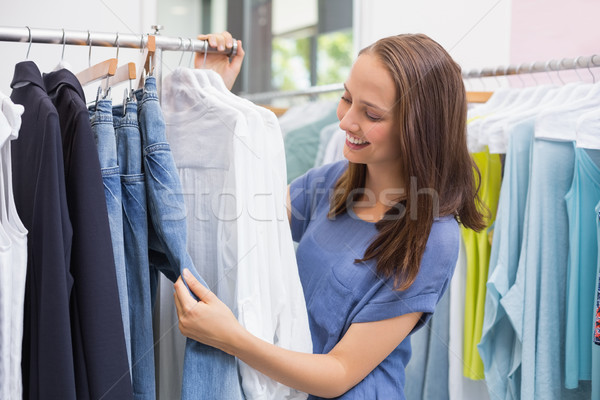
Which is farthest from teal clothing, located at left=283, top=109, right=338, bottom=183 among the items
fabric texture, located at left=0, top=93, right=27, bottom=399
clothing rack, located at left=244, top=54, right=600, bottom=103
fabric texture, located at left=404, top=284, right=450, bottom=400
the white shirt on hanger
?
fabric texture, located at left=0, top=93, right=27, bottom=399

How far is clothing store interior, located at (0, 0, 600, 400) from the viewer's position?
677 millimetres

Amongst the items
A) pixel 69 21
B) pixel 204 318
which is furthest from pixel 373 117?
pixel 69 21

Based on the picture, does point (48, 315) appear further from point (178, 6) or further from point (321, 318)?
point (178, 6)

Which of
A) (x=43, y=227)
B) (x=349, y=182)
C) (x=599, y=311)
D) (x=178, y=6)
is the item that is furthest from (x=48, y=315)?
(x=178, y=6)

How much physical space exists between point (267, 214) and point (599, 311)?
62 centimetres

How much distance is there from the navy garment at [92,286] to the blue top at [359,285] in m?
0.37

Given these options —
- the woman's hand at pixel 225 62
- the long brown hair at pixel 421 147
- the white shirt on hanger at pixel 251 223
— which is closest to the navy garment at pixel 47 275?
the white shirt on hanger at pixel 251 223

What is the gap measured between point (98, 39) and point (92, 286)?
0.41m

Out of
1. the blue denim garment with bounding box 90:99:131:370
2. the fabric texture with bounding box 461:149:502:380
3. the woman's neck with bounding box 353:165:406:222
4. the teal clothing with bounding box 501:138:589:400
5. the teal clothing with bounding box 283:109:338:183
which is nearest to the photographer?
the blue denim garment with bounding box 90:99:131:370

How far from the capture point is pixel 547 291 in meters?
1.12

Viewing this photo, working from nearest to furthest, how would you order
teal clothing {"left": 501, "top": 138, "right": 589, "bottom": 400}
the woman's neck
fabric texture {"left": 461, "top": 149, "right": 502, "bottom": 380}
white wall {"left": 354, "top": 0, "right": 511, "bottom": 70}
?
the woman's neck
teal clothing {"left": 501, "top": 138, "right": 589, "bottom": 400}
fabric texture {"left": 461, "top": 149, "right": 502, "bottom": 380}
white wall {"left": 354, "top": 0, "right": 511, "bottom": 70}

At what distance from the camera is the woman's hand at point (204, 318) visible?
76 cm

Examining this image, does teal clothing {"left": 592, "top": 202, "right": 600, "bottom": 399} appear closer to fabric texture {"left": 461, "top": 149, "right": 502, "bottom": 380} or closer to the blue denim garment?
fabric texture {"left": 461, "top": 149, "right": 502, "bottom": 380}

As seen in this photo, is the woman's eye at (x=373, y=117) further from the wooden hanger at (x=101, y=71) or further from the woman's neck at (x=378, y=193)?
the wooden hanger at (x=101, y=71)
